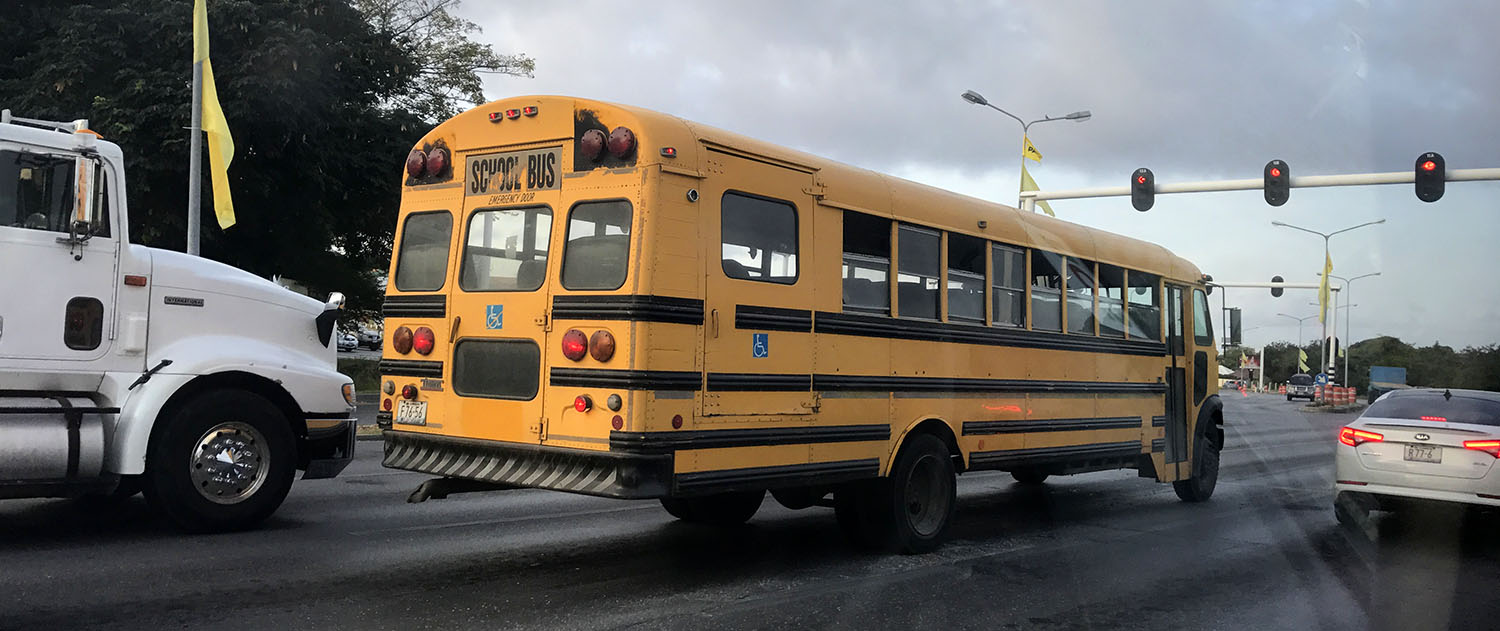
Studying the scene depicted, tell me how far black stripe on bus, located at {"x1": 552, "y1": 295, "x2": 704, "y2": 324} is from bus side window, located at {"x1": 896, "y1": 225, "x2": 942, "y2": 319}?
1943 millimetres

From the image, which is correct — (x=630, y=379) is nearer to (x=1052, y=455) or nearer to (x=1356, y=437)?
(x=1052, y=455)

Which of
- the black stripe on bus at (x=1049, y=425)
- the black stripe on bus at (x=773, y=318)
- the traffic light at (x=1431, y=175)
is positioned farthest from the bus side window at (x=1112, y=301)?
the traffic light at (x=1431, y=175)

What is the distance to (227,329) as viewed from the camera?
795 cm

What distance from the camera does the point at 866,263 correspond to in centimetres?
764

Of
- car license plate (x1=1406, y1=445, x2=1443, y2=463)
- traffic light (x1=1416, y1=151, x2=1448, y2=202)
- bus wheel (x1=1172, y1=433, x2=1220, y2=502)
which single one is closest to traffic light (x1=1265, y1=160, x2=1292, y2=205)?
traffic light (x1=1416, y1=151, x2=1448, y2=202)

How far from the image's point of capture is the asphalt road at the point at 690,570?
5906mm

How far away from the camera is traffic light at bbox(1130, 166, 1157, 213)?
22.8 metres

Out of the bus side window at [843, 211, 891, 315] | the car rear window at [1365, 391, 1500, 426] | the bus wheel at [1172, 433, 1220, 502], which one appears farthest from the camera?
the bus wheel at [1172, 433, 1220, 502]

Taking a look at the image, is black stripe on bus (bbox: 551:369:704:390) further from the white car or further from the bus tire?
the white car

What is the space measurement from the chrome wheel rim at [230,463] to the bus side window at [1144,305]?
7.48 m

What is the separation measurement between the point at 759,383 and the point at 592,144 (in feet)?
5.59

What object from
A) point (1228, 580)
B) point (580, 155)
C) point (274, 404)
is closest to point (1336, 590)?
point (1228, 580)

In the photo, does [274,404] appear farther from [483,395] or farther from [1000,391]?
[1000,391]

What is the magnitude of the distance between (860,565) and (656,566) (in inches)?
53.2
